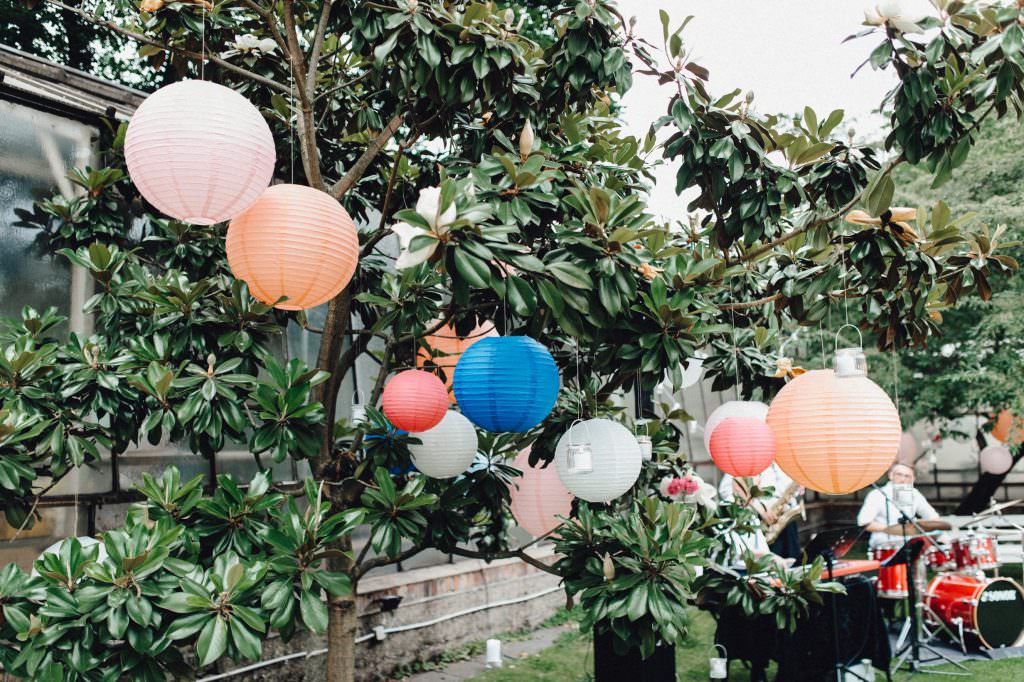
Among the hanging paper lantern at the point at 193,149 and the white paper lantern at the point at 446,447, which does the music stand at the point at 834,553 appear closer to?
the white paper lantern at the point at 446,447

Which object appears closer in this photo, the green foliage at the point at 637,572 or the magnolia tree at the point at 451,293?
the magnolia tree at the point at 451,293

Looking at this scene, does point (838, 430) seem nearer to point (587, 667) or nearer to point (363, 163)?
point (363, 163)

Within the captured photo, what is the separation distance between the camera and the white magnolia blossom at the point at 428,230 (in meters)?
2.34

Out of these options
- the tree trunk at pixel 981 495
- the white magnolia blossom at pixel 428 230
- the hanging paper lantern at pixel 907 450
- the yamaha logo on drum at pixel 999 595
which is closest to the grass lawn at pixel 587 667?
the yamaha logo on drum at pixel 999 595

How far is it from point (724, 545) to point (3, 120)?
5.15 meters

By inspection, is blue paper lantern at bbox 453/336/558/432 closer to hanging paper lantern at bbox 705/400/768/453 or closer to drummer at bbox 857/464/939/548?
hanging paper lantern at bbox 705/400/768/453

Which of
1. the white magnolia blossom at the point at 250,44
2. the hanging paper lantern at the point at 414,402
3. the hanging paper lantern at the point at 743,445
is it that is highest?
the white magnolia blossom at the point at 250,44

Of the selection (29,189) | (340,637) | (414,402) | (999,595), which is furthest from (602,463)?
(999,595)

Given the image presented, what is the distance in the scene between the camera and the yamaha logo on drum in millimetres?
6551

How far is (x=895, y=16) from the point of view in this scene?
2783 mm

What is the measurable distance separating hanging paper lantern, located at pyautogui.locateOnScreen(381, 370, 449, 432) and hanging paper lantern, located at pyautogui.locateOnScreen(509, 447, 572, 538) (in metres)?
0.76

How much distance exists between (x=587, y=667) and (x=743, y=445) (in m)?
3.71

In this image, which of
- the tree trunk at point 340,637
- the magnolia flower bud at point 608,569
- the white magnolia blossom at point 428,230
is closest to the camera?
the white magnolia blossom at point 428,230

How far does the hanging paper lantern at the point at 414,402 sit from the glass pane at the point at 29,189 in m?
2.67
